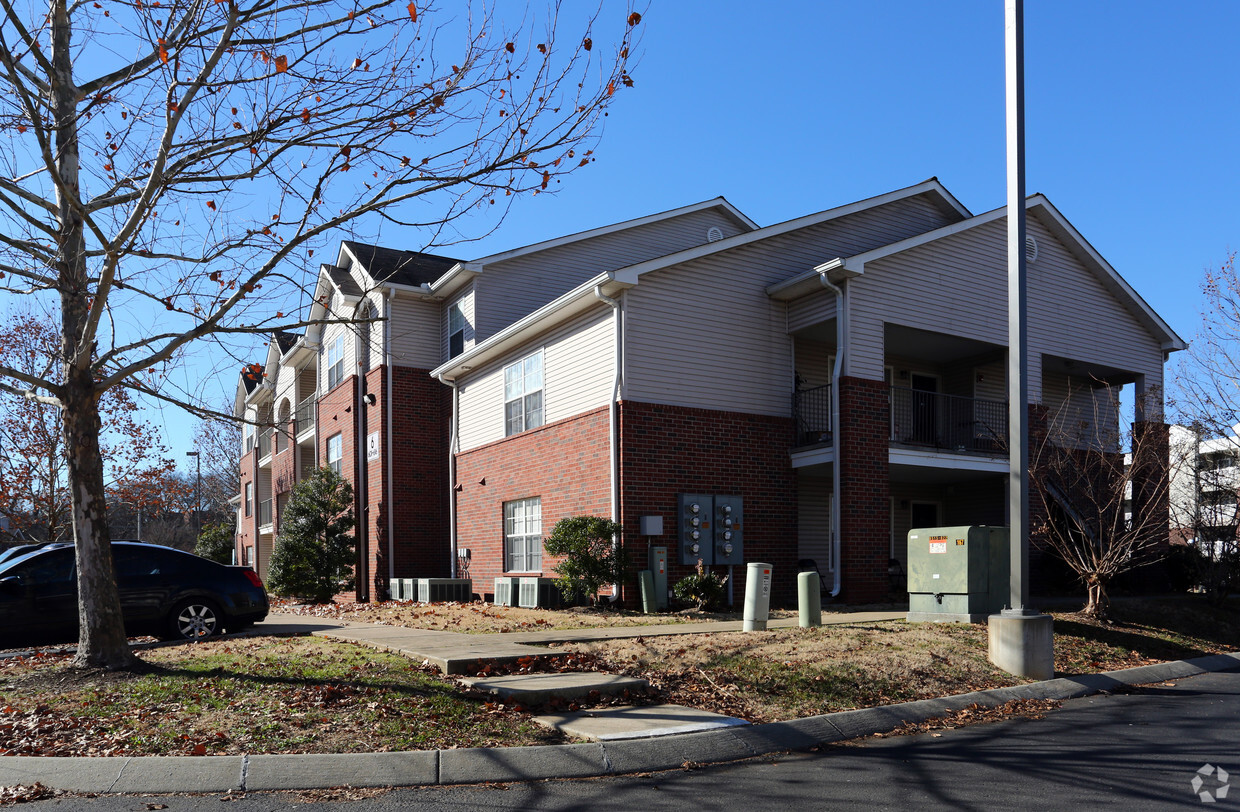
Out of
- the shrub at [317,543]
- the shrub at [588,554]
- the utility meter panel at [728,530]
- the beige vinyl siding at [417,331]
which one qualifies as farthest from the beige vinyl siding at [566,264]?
the shrub at [588,554]

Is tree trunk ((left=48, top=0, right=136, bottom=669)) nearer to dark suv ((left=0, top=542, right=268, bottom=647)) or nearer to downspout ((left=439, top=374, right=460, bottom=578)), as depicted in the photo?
dark suv ((left=0, top=542, right=268, bottom=647))

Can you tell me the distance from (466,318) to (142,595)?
1136 cm

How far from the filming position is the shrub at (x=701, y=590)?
15781mm

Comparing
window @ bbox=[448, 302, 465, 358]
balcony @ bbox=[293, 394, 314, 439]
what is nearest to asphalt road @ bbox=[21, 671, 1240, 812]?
window @ bbox=[448, 302, 465, 358]

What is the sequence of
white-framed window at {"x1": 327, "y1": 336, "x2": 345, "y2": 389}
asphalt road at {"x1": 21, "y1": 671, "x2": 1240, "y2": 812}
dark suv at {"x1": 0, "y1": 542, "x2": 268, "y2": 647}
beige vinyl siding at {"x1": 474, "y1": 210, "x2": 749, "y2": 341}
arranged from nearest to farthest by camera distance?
1. asphalt road at {"x1": 21, "y1": 671, "x2": 1240, "y2": 812}
2. dark suv at {"x1": 0, "y1": 542, "x2": 268, "y2": 647}
3. beige vinyl siding at {"x1": 474, "y1": 210, "x2": 749, "y2": 341}
4. white-framed window at {"x1": 327, "y1": 336, "x2": 345, "y2": 389}

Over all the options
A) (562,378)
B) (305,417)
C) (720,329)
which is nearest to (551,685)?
(720,329)

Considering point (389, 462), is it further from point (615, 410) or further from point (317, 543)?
point (615, 410)

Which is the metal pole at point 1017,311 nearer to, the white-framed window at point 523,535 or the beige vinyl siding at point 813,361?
the beige vinyl siding at point 813,361

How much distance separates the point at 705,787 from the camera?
6.28m

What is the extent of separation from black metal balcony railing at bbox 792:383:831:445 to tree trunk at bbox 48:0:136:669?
12.6m

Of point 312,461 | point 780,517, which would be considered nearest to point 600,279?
point 780,517

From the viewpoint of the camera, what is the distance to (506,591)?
1814cm

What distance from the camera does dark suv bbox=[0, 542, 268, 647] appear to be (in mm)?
11922

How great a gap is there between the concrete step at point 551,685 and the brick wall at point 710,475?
736cm
